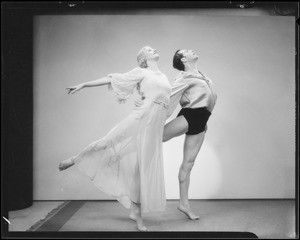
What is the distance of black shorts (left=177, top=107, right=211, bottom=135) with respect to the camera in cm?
317

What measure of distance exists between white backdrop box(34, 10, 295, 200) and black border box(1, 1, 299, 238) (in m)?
0.07

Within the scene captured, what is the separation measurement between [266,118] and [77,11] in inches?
63.4

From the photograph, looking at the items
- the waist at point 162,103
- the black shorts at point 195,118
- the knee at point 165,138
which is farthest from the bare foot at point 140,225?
the waist at point 162,103

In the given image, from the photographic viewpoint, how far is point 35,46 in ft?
10.5

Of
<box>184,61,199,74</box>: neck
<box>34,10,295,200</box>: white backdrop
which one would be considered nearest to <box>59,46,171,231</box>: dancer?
<box>34,10,295,200</box>: white backdrop

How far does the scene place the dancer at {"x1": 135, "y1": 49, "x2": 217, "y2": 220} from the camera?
3.17 m

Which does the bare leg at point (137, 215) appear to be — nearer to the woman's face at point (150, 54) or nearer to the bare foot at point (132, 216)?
the bare foot at point (132, 216)

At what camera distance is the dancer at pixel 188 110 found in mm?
3168

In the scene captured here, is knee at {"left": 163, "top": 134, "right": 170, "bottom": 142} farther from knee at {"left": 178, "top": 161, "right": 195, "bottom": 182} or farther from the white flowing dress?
knee at {"left": 178, "top": 161, "right": 195, "bottom": 182}

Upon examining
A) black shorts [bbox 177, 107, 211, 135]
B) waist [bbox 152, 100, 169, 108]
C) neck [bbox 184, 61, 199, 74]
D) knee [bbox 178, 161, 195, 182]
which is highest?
neck [bbox 184, 61, 199, 74]

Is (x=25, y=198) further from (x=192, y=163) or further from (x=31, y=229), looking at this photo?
(x=192, y=163)

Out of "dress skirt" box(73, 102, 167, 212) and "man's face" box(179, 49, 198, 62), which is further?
"man's face" box(179, 49, 198, 62)

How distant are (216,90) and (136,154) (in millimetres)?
774

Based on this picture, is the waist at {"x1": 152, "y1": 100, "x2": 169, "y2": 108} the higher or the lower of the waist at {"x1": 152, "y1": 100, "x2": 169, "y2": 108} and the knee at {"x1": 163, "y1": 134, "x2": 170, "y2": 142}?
the higher
